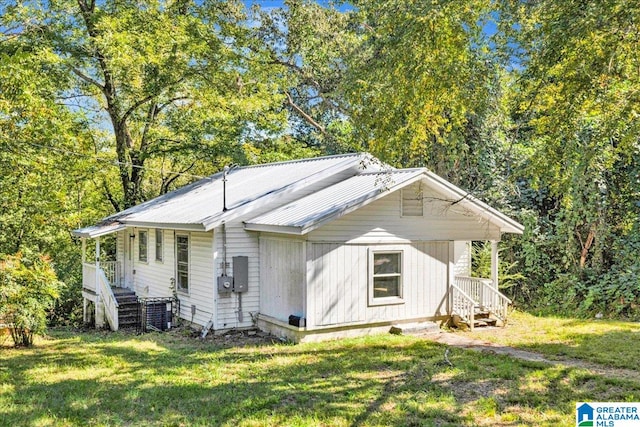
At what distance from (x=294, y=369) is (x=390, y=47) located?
5377 millimetres

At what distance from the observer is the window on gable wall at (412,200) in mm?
12695

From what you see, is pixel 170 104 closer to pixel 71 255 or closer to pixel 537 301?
pixel 71 255

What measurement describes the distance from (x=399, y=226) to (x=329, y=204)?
178 cm

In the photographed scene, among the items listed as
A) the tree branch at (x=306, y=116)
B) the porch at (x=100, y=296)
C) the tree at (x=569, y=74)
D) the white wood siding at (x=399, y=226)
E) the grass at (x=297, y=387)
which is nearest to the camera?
the tree at (x=569, y=74)

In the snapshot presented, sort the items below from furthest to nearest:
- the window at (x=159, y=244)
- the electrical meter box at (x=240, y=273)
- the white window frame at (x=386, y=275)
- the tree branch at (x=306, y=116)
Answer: the tree branch at (x=306, y=116) → the window at (x=159, y=244) → the electrical meter box at (x=240, y=273) → the white window frame at (x=386, y=275)

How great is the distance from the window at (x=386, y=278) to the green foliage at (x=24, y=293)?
6.80 metres

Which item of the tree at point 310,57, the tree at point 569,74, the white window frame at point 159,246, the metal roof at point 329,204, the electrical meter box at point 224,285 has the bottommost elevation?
the electrical meter box at point 224,285

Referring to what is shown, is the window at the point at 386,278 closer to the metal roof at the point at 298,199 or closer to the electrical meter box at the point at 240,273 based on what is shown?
the metal roof at the point at 298,199

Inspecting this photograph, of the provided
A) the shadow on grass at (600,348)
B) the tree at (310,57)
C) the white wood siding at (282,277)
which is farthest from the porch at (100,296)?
the shadow on grass at (600,348)

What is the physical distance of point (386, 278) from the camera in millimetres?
12477

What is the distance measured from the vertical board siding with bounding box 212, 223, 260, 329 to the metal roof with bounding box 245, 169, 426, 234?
1.26 feet

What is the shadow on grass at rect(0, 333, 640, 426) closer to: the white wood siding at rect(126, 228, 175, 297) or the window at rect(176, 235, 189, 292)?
Result: the window at rect(176, 235, 189, 292)

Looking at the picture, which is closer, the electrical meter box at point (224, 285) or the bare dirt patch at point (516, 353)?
the bare dirt patch at point (516, 353)

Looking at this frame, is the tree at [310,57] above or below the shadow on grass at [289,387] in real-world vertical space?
above
